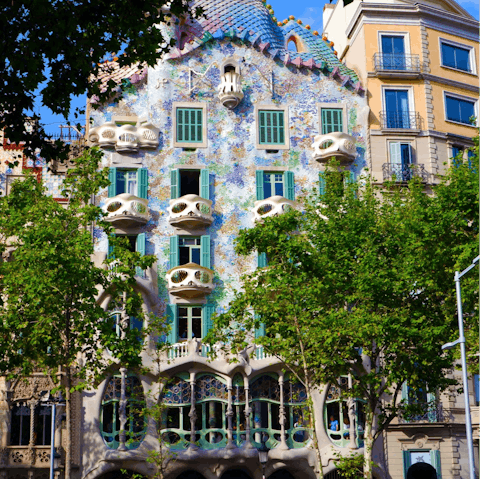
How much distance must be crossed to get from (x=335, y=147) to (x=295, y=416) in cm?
1172

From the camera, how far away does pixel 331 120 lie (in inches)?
1542

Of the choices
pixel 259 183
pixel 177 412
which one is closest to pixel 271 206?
pixel 259 183

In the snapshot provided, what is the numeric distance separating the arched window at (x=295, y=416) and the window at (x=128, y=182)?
10.2 m

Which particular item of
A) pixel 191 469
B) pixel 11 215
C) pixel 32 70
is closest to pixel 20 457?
pixel 191 469

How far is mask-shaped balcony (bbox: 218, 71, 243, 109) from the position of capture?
38.2m

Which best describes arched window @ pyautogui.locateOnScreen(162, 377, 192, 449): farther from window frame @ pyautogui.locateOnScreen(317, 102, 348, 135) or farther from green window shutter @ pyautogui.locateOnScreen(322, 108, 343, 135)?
window frame @ pyautogui.locateOnScreen(317, 102, 348, 135)

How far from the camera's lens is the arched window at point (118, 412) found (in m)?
33.2

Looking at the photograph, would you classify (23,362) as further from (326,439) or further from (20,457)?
(326,439)

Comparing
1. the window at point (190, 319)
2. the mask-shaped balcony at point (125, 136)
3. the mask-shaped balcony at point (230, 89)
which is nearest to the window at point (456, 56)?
the mask-shaped balcony at point (230, 89)

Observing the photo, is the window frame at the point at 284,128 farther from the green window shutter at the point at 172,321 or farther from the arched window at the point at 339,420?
the arched window at the point at 339,420

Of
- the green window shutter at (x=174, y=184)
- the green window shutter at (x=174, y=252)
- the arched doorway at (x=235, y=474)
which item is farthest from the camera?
the green window shutter at (x=174, y=184)

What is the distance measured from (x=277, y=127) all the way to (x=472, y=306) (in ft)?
45.0

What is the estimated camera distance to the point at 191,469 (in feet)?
111

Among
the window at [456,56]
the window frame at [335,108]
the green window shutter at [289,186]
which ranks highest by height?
the window at [456,56]
